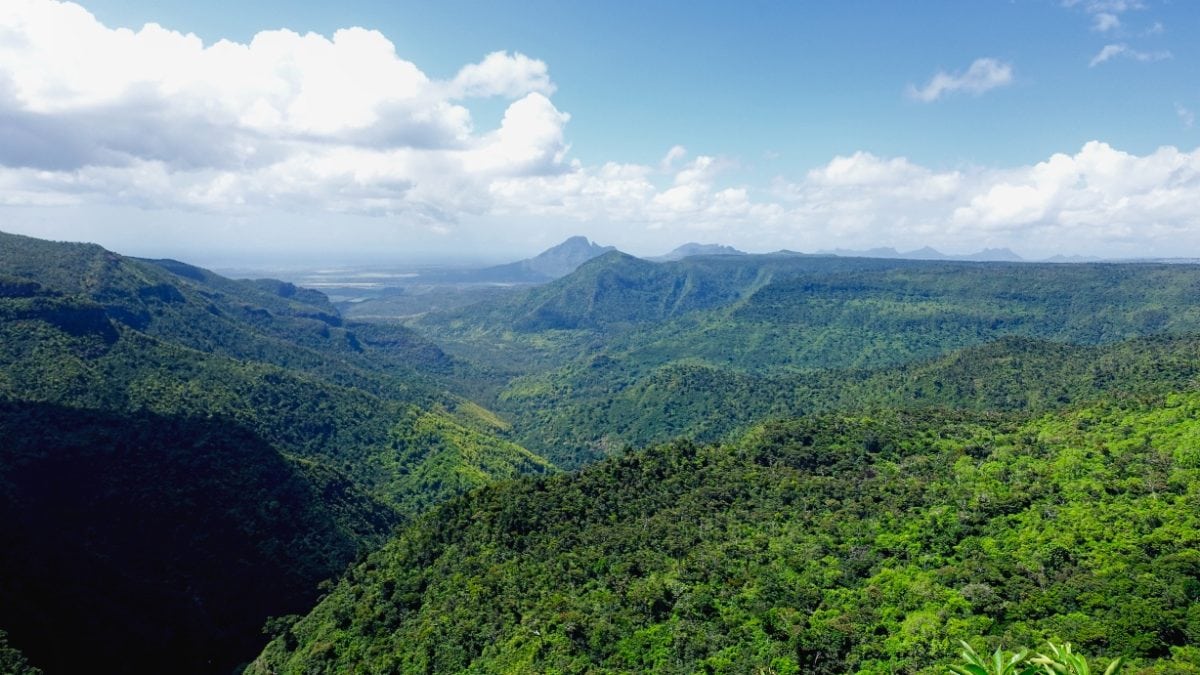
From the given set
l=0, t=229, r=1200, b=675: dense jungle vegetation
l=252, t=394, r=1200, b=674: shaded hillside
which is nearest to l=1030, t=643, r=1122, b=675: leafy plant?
l=252, t=394, r=1200, b=674: shaded hillside

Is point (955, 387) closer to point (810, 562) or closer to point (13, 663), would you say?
point (810, 562)

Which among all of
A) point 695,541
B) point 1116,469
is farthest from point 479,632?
point 1116,469

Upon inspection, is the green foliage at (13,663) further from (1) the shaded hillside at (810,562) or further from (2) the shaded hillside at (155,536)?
(1) the shaded hillside at (810,562)

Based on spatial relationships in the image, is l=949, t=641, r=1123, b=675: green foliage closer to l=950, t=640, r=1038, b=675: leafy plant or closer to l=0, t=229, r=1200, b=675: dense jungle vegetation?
l=950, t=640, r=1038, b=675: leafy plant

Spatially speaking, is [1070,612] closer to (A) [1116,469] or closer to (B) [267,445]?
(A) [1116,469]

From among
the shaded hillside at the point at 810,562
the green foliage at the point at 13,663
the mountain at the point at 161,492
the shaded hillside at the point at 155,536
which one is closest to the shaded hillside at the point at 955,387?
the shaded hillside at the point at 810,562

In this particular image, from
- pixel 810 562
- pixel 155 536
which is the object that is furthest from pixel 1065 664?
pixel 155 536

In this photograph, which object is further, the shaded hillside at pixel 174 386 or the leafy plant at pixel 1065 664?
the shaded hillside at pixel 174 386

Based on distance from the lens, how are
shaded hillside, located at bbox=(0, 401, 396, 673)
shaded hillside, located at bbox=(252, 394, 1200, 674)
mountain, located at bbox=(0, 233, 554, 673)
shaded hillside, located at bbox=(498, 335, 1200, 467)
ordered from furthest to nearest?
shaded hillside, located at bbox=(498, 335, 1200, 467), mountain, located at bbox=(0, 233, 554, 673), shaded hillside, located at bbox=(0, 401, 396, 673), shaded hillside, located at bbox=(252, 394, 1200, 674)
